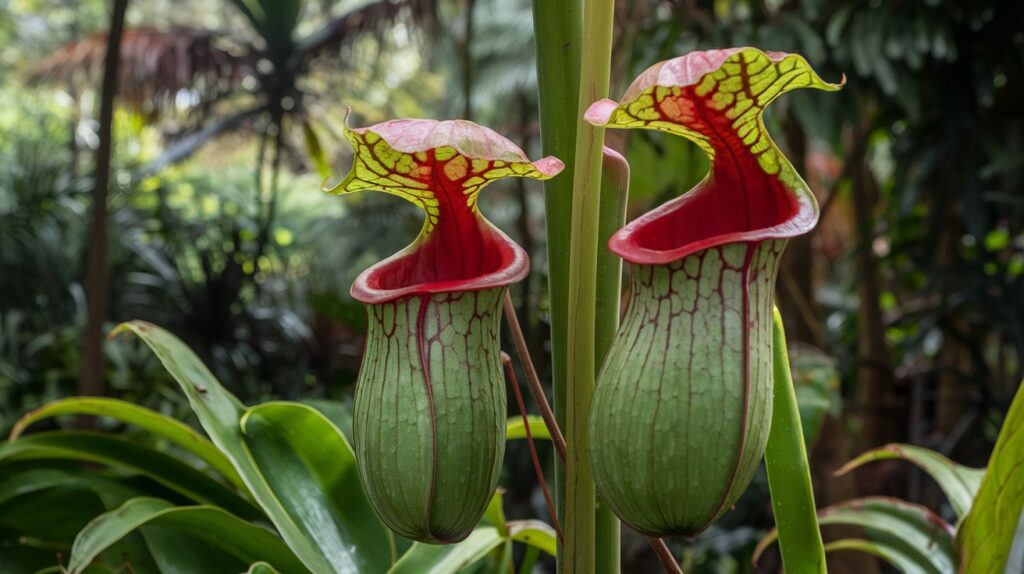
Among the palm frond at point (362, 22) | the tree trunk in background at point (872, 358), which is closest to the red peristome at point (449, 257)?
the tree trunk in background at point (872, 358)

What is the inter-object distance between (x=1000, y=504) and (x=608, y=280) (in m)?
0.30

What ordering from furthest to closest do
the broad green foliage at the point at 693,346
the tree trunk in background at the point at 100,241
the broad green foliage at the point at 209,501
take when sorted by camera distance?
the tree trunk in background at the point at 100,241, the broad green foliage at the point at 209,501, the broad green foliage at the point at 693,346

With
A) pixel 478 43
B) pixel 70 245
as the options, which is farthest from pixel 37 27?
pixel 70 245

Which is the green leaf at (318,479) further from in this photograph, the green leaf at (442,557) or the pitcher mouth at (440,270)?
the pitcher mouth at (440,270)

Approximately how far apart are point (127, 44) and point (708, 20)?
1.87 metres

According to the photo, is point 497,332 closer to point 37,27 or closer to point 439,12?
point 439,12

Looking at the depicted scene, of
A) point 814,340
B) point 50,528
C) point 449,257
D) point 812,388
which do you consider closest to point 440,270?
point 449,257

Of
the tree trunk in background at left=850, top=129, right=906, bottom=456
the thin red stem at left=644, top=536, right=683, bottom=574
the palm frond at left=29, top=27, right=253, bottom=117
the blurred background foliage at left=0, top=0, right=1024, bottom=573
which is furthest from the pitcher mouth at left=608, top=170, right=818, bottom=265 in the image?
the palm frond at left=29, top=27, right=253, bottom=117

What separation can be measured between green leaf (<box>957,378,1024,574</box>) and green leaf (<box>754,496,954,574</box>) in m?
0.06

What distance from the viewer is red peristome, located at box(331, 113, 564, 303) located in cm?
34

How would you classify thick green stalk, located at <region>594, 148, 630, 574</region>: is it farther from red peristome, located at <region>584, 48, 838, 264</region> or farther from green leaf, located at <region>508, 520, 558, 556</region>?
green leaf, located at <region>508, 520, 558, 556</region>

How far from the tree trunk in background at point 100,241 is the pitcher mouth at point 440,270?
68 centimetres

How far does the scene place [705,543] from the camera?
4.84 ft

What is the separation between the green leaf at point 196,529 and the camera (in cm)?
48
